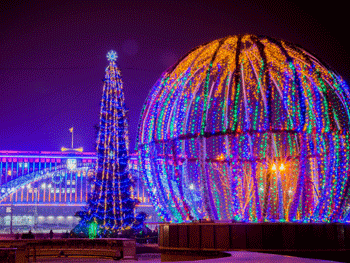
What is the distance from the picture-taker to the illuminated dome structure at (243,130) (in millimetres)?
10523

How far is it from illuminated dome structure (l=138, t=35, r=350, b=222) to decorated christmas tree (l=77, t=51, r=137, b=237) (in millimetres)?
13899

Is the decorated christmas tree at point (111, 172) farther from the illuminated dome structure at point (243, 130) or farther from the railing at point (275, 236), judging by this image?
the railing at point (275, 236)

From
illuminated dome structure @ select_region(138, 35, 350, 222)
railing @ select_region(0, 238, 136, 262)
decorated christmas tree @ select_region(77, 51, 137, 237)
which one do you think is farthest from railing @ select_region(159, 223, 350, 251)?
decorated christmas tree @ select_region(77, 51, 137, 237)

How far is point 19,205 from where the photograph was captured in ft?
238

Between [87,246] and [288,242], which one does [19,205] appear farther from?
[288,242]

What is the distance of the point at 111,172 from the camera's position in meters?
27.3

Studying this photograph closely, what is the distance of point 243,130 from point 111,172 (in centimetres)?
1767

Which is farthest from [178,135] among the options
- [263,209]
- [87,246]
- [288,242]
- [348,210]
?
[87,246]

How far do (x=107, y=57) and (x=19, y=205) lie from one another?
51.7 meters

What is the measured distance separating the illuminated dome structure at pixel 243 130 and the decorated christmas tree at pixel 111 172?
1390 centimetres

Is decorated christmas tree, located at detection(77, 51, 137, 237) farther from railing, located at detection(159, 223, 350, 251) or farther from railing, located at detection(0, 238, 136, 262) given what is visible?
railing, located at detection(159, 223, 350, 251)

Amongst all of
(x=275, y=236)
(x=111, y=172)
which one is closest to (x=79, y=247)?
(x=275, y=236)

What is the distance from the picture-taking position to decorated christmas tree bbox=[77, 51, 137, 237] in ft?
86.5

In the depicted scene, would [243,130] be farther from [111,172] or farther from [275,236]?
[111,172]
